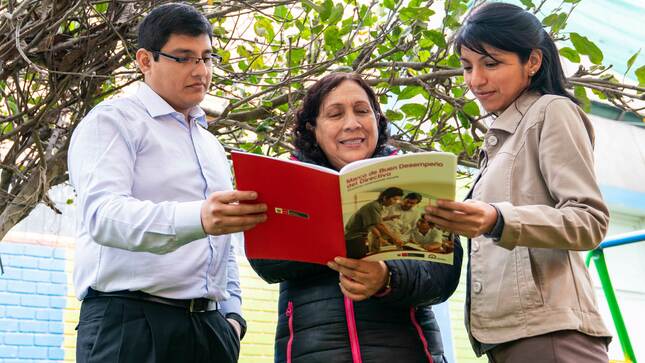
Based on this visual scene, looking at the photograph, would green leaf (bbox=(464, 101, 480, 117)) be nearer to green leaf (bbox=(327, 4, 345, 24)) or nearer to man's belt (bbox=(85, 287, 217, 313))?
green leaf (bbox=(327, 4, 345, 24))

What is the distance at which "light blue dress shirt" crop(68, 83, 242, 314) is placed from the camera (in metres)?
1.67

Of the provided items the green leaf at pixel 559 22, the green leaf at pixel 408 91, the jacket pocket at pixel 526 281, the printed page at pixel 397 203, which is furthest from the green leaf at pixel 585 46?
the printed page at pixel 397 203

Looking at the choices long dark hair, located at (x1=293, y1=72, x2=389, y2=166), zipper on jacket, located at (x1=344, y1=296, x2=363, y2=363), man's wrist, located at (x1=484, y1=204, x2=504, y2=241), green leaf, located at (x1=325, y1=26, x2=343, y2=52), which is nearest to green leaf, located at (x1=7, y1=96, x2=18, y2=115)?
green leaf, located at (x1=325, y1=26, x2=343, y2=52)

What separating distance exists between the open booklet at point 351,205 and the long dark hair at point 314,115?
54 cm

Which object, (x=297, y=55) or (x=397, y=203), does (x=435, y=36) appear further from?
(x=397, y=203)

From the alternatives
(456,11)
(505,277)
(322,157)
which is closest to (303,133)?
(322,157)

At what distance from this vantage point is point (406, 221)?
5.18 feet

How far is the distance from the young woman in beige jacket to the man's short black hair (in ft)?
2.25

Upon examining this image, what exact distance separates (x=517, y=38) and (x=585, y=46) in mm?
922

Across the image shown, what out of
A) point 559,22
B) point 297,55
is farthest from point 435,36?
point 297,55

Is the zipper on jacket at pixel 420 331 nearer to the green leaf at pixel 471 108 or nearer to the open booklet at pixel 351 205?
the open booklet at pixel 351 205

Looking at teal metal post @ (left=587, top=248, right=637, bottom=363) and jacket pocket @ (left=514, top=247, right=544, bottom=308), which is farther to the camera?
teal metal post @ (left=587, top=248, right=637, bottom=363)

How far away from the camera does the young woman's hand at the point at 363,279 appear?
1774 millimetres

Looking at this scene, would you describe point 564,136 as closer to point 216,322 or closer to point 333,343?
point 333,343
